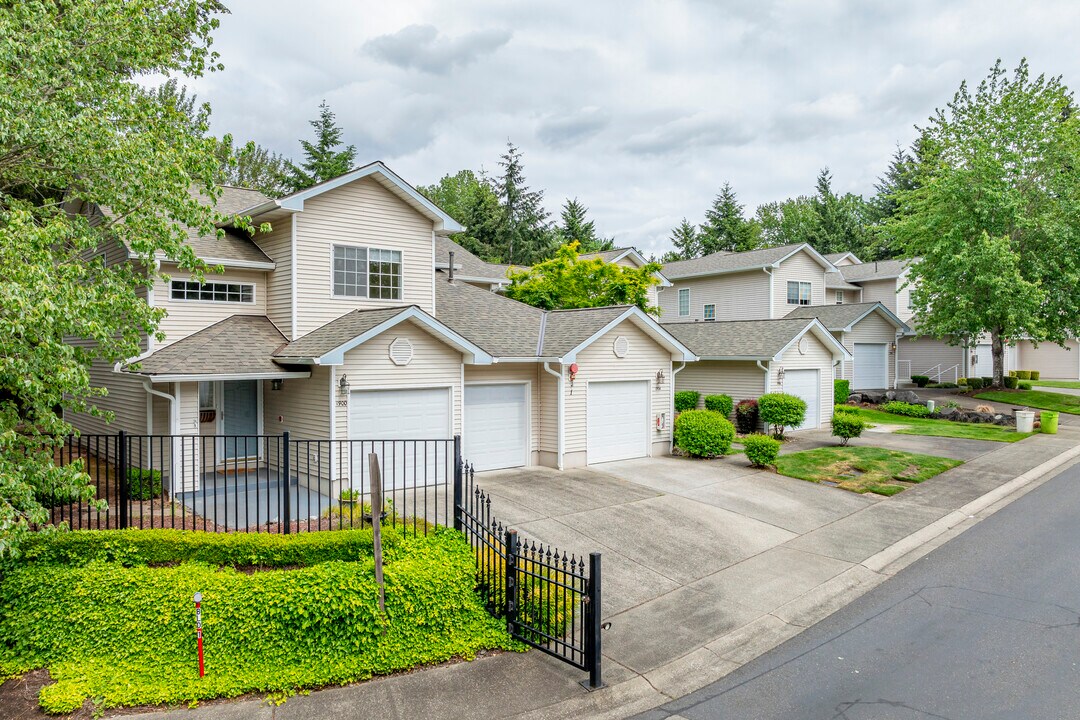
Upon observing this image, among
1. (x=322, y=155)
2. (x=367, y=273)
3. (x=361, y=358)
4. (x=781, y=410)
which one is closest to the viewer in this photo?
(x=361, y=358)

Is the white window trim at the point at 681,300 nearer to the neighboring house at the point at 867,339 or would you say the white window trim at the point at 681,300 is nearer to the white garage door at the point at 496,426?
the neighboring house at the point at 867,339

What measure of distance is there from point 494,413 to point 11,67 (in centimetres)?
1052

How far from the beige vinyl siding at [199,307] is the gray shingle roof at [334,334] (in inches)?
71.0

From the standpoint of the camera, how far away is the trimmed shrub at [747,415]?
2105 centimetres

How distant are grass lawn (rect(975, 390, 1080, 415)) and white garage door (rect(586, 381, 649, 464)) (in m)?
21.0

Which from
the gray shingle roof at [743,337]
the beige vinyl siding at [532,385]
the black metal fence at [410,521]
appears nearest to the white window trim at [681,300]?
the gray shingle roof at [743,337]

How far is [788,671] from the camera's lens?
240 inches

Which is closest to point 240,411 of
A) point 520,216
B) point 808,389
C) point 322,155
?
point 808,389

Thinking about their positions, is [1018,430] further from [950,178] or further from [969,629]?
[969,629]

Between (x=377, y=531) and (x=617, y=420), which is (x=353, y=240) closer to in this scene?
(x=617, y=420)

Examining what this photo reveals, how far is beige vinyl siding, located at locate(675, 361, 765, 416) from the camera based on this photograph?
21.9 meters

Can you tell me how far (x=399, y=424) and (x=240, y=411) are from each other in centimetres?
398

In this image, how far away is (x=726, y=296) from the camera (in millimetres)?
33875

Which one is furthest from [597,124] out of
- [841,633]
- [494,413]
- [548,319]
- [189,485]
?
[841,633]
